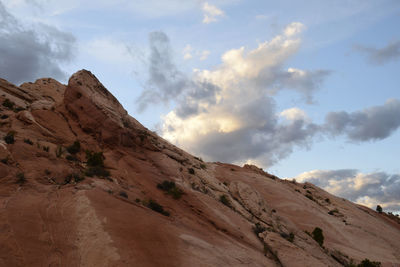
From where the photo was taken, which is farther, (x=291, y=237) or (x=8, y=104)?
(x=8, y=104)

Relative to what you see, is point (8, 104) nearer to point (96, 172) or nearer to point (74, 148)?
point (74, 148)

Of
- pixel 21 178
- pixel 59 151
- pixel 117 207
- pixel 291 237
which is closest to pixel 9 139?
pixel 59 151

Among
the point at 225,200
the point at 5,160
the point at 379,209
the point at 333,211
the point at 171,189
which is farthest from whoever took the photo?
the point at 379,209

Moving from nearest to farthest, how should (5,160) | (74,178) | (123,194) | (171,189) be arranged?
(5,160)
(74,178)
(123,194)
(171,189)

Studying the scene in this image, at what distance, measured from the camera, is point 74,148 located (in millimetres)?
26703

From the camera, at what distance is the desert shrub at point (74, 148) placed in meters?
26.3

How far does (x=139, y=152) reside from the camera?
3173cm

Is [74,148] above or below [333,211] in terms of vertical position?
below

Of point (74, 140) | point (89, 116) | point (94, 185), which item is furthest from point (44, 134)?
point (94, 185)

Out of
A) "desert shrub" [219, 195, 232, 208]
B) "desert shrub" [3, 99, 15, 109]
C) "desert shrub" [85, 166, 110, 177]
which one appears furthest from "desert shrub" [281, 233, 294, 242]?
"desert shrub" [3, 99, 15, 109]

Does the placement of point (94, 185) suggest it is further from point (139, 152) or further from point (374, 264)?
point (374, 264)

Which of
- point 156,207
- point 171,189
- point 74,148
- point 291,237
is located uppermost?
point 74,148

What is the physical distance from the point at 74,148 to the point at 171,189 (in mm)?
9584

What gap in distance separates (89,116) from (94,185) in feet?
45.1
